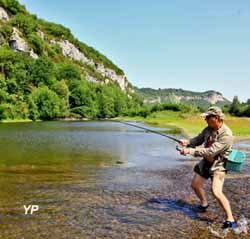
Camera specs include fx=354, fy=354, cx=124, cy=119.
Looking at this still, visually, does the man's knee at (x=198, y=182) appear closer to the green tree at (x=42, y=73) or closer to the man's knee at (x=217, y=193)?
the man's knee at (x=217, y=193)

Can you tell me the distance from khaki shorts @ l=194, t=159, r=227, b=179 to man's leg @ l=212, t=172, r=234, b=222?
11cm

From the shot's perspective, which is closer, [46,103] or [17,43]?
[46,103]

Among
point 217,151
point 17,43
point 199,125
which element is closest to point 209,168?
point 217,151

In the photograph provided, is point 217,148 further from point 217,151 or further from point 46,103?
point 46,103

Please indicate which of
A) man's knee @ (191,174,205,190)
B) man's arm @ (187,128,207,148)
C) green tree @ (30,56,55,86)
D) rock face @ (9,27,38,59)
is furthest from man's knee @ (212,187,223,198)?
rock face @ (9,27,38,59)

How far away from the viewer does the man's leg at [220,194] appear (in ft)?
29.2

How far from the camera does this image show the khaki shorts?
9.33 meters

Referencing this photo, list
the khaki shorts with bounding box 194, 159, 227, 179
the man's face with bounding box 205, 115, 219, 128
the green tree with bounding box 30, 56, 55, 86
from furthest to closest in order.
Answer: the green tree with bounding box 30, 56, 55, 86 < the khaki shorts with bounding box 194, 159, 227, 179 < the man's face with bounding box 205, 115, 219, 128

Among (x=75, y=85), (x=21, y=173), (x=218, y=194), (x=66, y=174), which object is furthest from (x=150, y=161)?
(x=75, y=85)

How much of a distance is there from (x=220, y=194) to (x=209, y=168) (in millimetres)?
826

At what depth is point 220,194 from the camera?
9.05 meters

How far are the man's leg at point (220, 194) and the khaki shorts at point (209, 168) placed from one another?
4.3 inches

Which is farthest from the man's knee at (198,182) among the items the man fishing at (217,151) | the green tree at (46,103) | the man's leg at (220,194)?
the green tree at (46,103)

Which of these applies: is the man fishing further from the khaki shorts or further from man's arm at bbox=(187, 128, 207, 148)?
man's arm at bbox=(187, 128, 207, 148)
